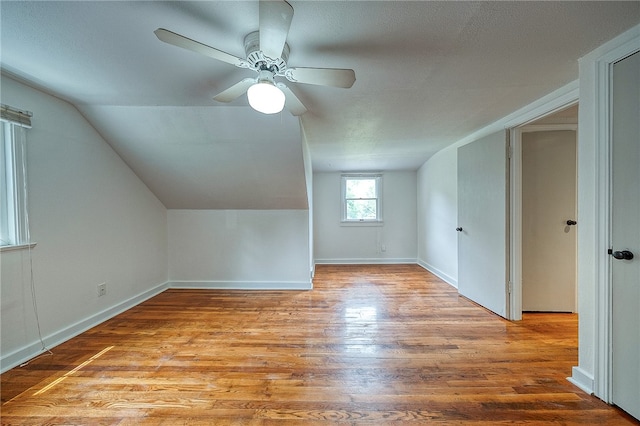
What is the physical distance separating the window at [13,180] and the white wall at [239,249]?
182 cm

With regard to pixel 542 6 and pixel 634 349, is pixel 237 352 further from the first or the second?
pixel 542 6

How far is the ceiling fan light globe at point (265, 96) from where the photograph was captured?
1400mm

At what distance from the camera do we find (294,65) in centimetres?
168

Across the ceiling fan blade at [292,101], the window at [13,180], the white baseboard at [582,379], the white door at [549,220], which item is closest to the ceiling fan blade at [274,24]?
the ceiling fan blade at [292,101]

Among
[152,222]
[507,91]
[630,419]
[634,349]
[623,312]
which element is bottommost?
[630,419]

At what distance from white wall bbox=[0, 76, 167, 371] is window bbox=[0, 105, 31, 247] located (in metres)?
0.06

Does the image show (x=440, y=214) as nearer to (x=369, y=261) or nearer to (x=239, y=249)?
(x=369, y=261)

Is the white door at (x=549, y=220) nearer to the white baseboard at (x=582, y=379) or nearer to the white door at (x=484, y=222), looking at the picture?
the white door at (x=484, y=222)

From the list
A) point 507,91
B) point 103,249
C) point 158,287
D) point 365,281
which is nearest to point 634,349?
point 507,91

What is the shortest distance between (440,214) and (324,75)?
11.5 ft

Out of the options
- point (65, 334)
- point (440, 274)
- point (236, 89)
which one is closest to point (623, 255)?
point (236, 89)

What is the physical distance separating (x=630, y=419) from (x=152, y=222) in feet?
15.3

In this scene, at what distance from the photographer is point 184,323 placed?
8.43 ft

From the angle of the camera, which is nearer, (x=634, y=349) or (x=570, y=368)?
(x=634, y=349)
